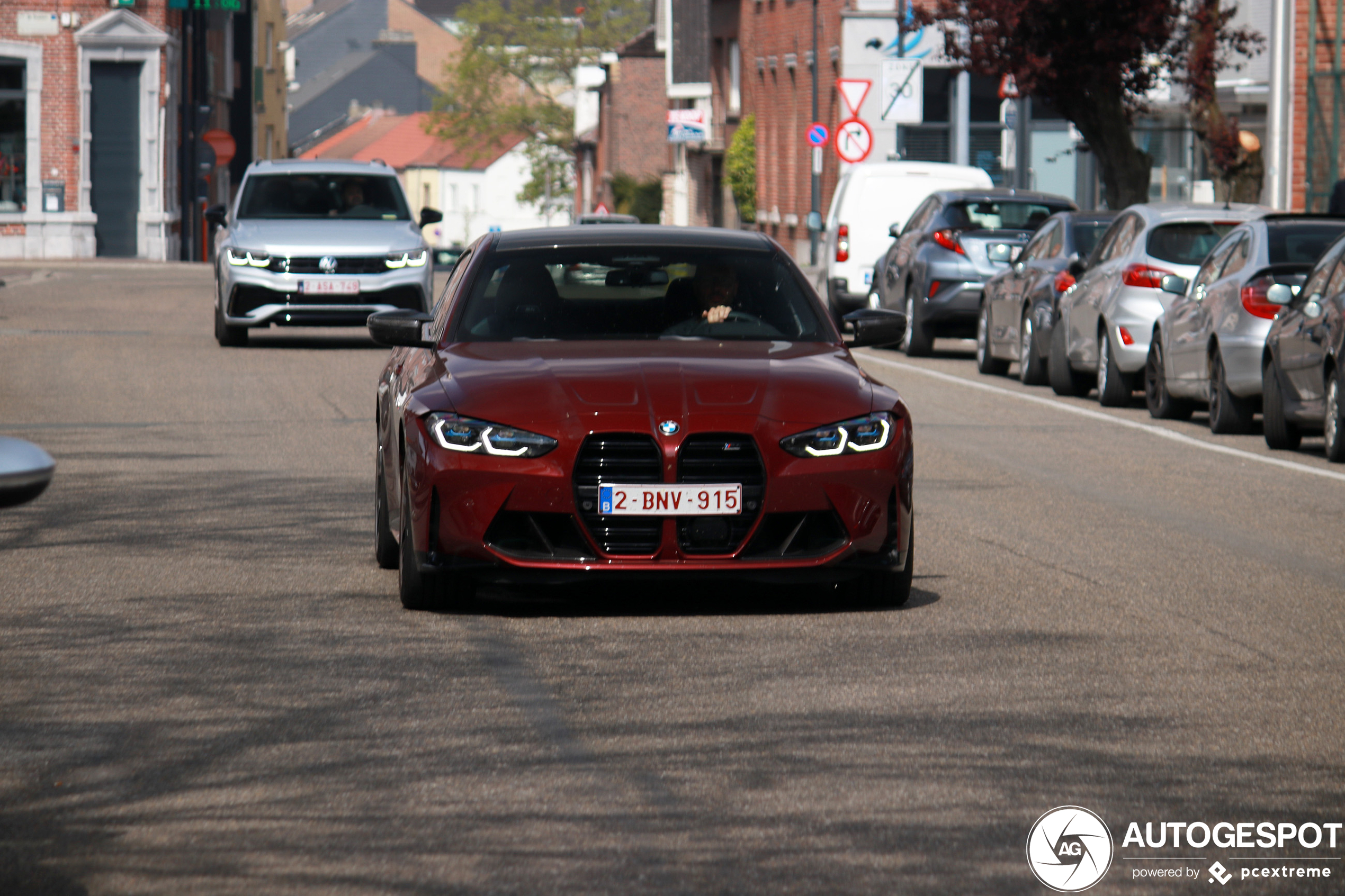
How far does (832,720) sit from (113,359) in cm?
1580

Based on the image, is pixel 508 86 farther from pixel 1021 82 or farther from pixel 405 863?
pixel 405 863

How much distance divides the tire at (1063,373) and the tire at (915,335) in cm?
418

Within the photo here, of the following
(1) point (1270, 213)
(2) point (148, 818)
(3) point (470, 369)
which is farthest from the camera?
(1) point (1270, 213)

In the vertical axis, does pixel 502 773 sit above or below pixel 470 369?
below

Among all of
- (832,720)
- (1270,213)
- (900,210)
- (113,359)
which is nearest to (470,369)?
(832,720)

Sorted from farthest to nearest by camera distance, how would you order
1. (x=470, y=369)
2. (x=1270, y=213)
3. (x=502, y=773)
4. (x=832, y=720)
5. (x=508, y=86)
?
(x=508, y=86), (x=1270, y=213), (x=470, y=369), (x=832, y=720), (x=502, y=773)

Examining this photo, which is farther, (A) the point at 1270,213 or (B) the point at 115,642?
(A) the point at 1270,213

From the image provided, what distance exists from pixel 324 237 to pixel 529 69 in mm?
93363

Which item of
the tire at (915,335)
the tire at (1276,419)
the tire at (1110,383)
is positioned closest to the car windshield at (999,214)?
the tire at (915,335)

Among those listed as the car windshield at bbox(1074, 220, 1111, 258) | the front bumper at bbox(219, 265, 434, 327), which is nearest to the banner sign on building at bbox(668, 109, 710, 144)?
the front bumper at bbox(219, 265, 434, 327)

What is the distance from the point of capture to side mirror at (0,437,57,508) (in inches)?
118

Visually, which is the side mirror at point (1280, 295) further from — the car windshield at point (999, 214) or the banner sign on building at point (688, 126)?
the banner sign on building at point (688, 126)

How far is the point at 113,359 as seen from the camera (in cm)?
2122

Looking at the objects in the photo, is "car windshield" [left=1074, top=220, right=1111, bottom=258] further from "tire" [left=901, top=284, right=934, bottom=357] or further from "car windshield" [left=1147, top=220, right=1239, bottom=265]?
"tire" [left=901, top=284, right=934, bottom=357]
